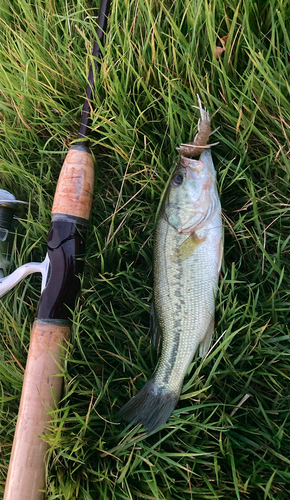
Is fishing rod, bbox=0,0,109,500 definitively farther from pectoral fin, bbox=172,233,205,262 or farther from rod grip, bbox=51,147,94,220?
pectoral fin, bbox=172,233,205,262

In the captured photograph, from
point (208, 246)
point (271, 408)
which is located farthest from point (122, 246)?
point (271, 408)

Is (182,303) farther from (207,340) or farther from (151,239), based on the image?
(151,239)

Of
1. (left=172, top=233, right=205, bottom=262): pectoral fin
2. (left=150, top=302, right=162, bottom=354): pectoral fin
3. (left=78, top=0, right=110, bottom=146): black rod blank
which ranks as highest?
(left=78, top=0, right=110, bottom=146): black rod blank

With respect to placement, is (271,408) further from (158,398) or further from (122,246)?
(122,246)

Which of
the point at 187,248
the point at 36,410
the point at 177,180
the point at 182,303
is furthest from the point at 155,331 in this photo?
the point at 177,180

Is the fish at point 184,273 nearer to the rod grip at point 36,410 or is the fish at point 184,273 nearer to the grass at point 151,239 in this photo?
the grass at point 151,239

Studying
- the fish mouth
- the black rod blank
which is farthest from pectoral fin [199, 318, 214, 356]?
the black rod blank

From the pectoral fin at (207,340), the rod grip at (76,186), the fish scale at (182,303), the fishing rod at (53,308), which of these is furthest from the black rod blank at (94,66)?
the pectoral fin at (207,340)
